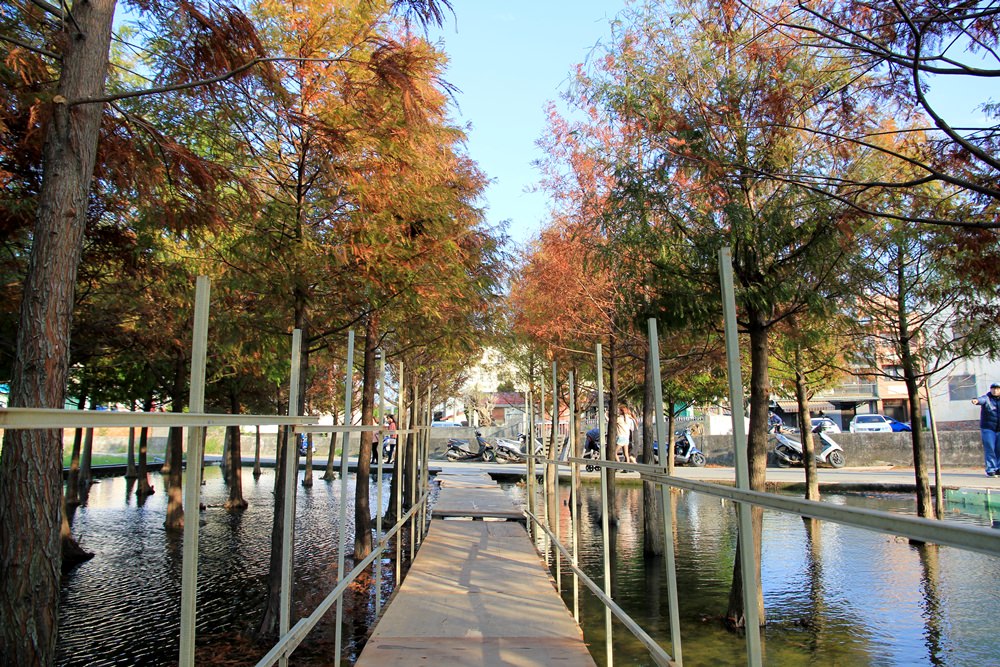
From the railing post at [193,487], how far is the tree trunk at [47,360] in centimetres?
257

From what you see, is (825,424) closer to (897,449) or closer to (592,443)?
(897,449)

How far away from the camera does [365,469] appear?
11.6 m

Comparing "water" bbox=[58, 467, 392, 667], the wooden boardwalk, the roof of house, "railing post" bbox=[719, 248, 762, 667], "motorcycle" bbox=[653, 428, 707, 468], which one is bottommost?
"water" bbox=[58, 467, 392, 667]

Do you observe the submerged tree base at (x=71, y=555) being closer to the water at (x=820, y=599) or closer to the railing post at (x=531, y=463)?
the railing post at (x=531, y=463)

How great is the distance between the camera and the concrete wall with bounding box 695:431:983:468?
2489 cm

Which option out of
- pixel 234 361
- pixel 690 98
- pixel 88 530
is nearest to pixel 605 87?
pixel 690 98

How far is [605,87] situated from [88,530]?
12741 mm

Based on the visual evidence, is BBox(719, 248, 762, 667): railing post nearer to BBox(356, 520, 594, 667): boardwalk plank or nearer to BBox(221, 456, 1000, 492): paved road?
BBox(356, 520, 594, 667): boardwalk plank

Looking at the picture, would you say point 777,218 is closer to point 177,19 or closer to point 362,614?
point 177,19

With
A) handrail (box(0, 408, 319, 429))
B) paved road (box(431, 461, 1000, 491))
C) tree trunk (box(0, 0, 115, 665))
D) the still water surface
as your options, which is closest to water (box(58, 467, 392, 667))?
the still water surface

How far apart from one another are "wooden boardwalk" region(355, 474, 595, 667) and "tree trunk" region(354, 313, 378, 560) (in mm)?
1124

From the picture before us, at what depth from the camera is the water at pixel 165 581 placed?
24.2 feet

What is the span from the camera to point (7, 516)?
4234 millimetres

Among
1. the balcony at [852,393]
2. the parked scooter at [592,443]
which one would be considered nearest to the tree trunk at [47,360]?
the parked scooter at [592,443]
